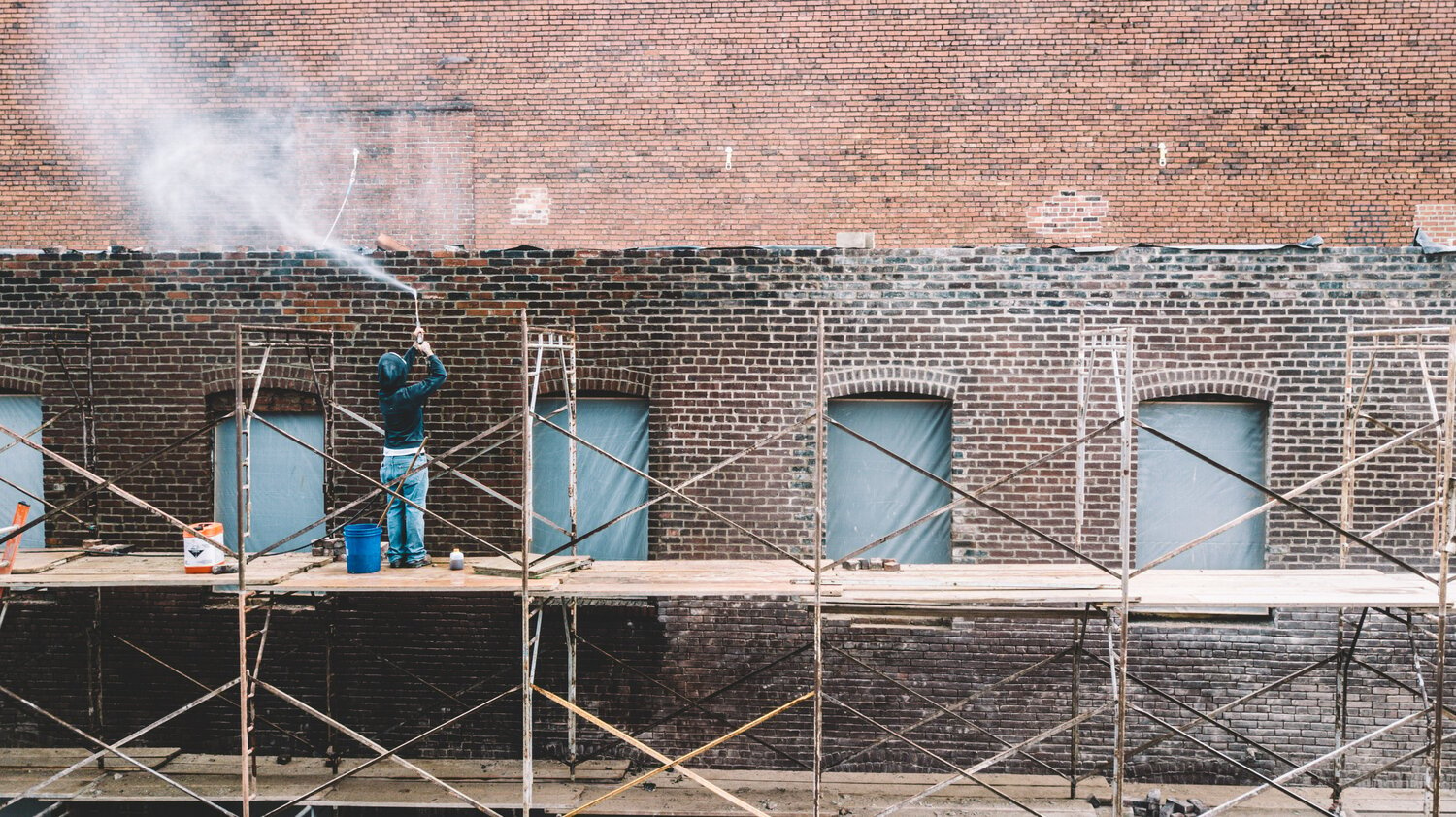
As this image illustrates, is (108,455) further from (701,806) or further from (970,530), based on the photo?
(970,530)

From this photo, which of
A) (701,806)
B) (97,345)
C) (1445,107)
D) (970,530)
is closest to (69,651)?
(97,345)

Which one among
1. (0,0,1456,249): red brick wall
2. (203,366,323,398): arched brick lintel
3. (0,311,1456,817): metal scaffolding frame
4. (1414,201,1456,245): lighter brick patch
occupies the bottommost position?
(0,311,1456,817): metal scaffolding frame

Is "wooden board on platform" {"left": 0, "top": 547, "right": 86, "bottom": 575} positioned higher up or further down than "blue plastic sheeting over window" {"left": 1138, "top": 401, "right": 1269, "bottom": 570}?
further down

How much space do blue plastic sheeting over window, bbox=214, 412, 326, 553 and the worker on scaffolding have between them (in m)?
1.72

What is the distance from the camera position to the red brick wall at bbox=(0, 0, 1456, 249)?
9148mm

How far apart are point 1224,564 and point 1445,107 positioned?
6196 mm

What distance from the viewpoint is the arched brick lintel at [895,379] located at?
23.7 ft

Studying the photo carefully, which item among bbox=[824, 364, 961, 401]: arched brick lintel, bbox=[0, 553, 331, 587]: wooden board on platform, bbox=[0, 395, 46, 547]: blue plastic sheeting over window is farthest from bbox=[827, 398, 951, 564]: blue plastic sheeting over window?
bbox=[0, 395, 46, 547]: blue plastic sheeting over window

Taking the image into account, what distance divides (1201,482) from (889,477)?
9.08ft

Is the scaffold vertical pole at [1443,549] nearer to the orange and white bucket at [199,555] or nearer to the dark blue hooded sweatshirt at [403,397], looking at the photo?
the dark blue hooded sweatshirt at [403,397]

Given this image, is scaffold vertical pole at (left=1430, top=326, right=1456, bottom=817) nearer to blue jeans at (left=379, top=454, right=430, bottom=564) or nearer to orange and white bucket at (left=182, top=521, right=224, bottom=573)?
blue jeans at (left=379, top=454, right=430, bottom=564)

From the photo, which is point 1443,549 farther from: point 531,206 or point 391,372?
point 531,206

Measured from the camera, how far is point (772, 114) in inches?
373

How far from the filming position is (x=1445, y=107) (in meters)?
9.13
